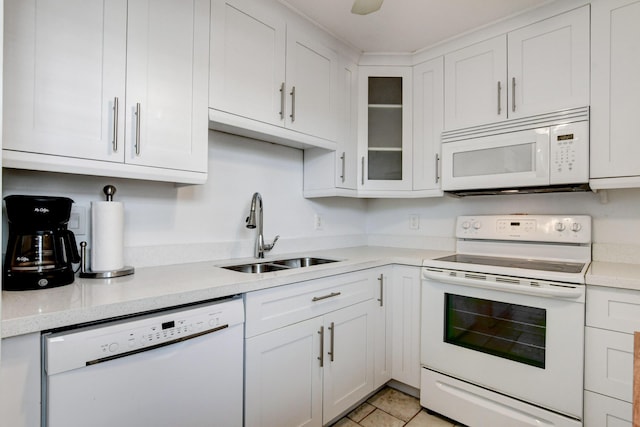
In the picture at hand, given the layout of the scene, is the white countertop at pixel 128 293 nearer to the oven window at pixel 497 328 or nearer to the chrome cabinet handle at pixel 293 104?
the oven window at pixel 497 328

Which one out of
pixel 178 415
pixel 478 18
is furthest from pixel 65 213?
pixel 478 18

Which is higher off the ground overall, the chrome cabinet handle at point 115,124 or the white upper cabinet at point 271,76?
the white upper cabinet at point 271,76

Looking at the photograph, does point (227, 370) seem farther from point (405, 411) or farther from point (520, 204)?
point (520, 204)

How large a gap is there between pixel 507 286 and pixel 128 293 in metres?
1.67

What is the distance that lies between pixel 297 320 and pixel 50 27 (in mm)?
1440

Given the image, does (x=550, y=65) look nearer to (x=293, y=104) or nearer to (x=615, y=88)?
(x=615, y=88)

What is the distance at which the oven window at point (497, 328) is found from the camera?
158 centimetres

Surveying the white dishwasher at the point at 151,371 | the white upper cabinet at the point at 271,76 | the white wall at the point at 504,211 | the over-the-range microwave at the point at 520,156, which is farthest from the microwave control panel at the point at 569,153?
the white dishwasher at the point at 151,371

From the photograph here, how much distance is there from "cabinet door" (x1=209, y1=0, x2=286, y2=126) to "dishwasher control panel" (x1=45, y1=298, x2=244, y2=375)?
3.11 feet

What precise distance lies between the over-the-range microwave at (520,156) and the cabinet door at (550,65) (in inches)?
3.2

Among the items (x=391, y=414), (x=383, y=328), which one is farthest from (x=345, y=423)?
(x=383, y=328)

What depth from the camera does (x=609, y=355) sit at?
1.40 metres

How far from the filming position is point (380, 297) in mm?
2020

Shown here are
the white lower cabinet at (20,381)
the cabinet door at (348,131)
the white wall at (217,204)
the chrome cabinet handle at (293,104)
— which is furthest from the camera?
the cabinet door at (348,131)
